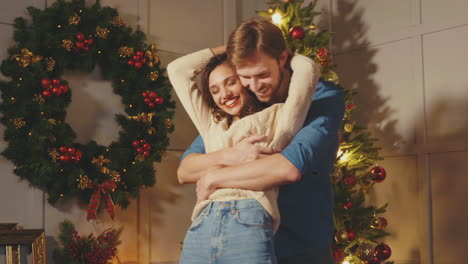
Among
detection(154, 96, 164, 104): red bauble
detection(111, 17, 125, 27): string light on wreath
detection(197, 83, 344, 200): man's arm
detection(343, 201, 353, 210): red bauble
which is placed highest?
detection(111, 17, 125, 27): string light on wreath

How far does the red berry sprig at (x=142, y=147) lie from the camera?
13.8 ft

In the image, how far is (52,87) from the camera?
3867 millimetres

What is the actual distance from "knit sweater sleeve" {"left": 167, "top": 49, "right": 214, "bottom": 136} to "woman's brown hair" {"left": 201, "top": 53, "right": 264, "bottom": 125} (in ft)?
0.05

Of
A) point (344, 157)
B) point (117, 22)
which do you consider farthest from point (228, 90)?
point (117, 22)

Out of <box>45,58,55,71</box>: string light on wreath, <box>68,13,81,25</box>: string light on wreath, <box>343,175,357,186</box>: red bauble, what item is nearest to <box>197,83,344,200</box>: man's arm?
<box>343,175,357,186</box>: red bauble

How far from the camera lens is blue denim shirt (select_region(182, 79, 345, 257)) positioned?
5.60 ft

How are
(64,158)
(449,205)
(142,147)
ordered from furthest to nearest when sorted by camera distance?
(142,147)
(449,205)
(64,158)

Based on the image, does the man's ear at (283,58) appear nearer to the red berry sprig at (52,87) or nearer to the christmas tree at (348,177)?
the christmas tree at (348,177)

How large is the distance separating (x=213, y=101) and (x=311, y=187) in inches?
16.4

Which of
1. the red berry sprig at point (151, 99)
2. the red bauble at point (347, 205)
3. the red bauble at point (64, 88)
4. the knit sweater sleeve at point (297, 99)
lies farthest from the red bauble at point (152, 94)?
the knit sweater sleeve at point (297, 99)

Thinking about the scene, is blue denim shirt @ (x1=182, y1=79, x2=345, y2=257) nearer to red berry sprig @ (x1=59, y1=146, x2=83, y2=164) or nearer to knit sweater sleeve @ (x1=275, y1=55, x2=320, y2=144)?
knit sweater sleeve @ (x1=275, y1=55, x2=320, y2=144)

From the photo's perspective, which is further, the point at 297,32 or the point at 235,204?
the point at 297,32

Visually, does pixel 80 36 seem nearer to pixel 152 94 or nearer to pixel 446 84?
pixel 152 94

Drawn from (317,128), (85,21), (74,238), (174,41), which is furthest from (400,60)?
(317,128)
